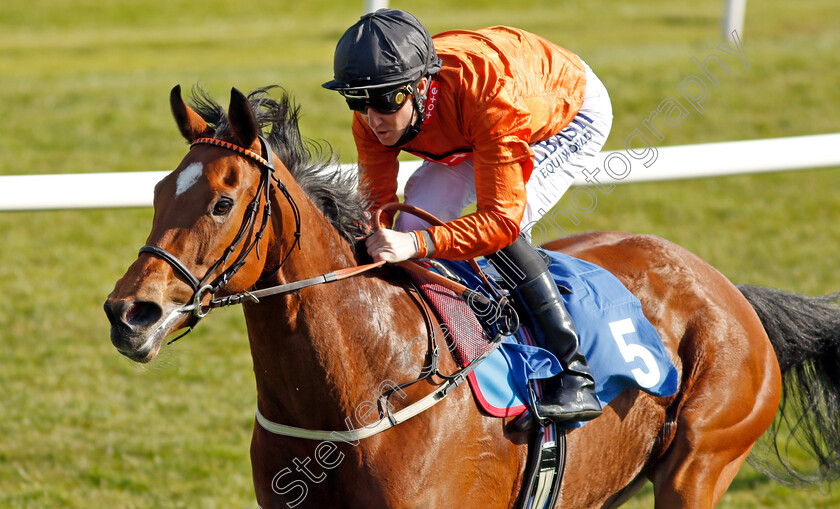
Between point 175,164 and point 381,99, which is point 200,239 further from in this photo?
point 175,164

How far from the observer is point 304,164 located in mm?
2732

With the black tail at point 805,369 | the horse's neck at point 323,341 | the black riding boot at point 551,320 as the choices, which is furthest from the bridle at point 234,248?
the black tail at point 805,369

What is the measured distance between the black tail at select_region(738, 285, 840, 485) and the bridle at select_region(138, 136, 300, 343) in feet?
7.73

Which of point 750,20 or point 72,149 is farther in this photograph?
point 750,20

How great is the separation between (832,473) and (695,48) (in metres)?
8.78

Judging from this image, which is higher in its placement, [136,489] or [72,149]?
[136,489]

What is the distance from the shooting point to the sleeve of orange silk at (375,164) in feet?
10.6

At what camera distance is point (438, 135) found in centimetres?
304

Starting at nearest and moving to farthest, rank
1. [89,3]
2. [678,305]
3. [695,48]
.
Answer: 1. [678,305]
2. [695,48]
3. [89,3]

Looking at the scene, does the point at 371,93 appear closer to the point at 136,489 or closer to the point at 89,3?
→ the point at 136,489

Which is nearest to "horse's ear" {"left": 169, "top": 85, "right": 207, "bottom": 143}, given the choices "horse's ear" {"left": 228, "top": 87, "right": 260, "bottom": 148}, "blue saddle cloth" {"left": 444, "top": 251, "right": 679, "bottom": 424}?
"horse's ear" {"left": 228, "top": 87, "right": 260, "bottom": 148}

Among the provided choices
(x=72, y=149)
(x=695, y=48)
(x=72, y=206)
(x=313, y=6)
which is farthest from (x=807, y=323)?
(x=313, y=6)

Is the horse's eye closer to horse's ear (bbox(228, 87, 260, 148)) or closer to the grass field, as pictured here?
horse's ear (bbox(228, 87, 260, 148))

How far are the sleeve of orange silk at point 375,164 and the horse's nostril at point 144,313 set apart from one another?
3.58 feet
